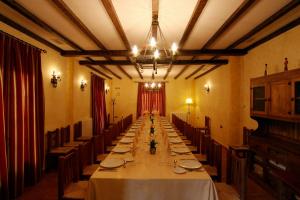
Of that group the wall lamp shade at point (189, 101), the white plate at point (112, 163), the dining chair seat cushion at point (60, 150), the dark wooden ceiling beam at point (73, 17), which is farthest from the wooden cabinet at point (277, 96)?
the wall lamp shade at point (189, 101)

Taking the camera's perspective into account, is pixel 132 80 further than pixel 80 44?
Yes

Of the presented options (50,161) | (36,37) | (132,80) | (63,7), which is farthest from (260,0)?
(132,80)

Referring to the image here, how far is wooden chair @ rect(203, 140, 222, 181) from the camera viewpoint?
2518 mm

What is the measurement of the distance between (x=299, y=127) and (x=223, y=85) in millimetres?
2817

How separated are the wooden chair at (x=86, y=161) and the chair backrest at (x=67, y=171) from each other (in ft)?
0.46

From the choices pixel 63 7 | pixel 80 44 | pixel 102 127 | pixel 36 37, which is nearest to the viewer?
pixel 63 7

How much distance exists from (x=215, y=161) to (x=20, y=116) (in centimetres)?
299

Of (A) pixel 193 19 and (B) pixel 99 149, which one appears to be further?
(B) pixel 99 149

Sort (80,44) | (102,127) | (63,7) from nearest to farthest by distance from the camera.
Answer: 1. (63,7)
2. (80,44)
3. (102,127)

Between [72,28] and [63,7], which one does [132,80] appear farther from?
[63,7]

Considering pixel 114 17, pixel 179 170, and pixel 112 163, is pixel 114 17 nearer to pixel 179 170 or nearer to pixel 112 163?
pixel 112 163

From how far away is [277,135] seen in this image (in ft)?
11.0

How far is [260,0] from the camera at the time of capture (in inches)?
86.7

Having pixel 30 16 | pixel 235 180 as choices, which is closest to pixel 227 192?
pixel 235 180
